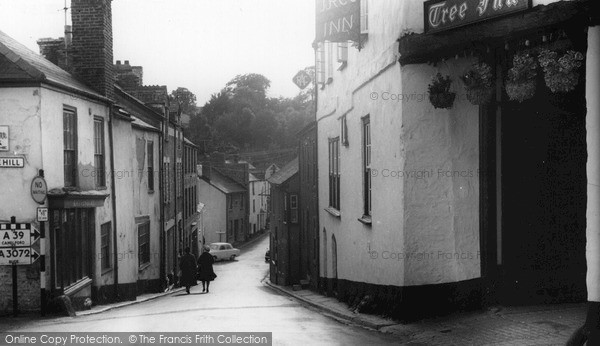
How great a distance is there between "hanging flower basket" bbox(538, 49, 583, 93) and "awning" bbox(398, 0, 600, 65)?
352 mm

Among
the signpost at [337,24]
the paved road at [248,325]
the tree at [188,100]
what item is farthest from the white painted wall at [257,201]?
the signpost at [337,24]

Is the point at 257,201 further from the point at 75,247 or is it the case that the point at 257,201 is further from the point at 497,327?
the point at 497,327

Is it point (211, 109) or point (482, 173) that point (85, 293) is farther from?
point (211, 109)

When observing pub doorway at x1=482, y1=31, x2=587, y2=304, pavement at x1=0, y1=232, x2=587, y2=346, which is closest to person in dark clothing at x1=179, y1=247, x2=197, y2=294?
pavement at x1=0, y1=232, x2=587, y2=346

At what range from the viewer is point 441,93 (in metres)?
9.48

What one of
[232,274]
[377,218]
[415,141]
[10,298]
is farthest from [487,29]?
[232,274]

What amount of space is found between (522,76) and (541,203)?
2.53 metres

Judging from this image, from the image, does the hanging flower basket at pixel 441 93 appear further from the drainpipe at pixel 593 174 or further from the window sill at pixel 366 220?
the window sill at pixel 366 220

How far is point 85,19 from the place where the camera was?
1789cm

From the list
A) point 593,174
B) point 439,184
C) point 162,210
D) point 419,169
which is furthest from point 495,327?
point 162,210

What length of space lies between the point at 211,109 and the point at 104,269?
57.6 metres

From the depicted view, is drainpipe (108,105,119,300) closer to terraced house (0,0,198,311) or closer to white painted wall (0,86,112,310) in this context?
terraced house (0,0,198,311)

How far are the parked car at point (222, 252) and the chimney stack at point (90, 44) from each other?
1315 inches

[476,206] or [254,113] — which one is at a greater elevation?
[254,113]
